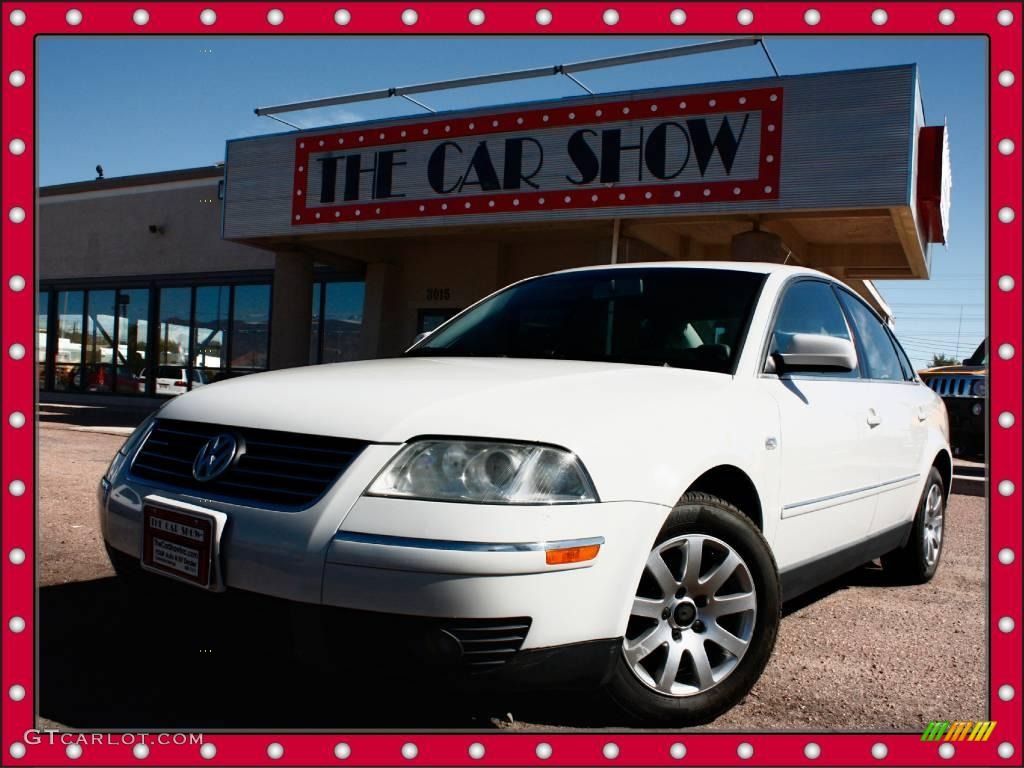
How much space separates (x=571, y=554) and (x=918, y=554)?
3140 millimetres

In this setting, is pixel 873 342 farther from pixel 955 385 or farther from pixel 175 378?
pixel 175 378

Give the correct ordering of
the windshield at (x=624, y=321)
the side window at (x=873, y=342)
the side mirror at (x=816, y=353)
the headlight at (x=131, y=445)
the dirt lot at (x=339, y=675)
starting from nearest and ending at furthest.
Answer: the dirt lot at (x=339, y=675)
the headlight at (x=131, y=445)
the side mirror at (x=816, y=353)
the windshield at (x=624, y=321)
the side window at (x=873, y=342)

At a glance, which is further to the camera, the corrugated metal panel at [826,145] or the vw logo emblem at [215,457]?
the corrugated metal panel at [826,145]

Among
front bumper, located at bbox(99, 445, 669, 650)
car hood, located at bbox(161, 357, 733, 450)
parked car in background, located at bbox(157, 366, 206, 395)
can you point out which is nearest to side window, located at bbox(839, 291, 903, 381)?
car hood, located at bbox(161, 357, 733, 450)

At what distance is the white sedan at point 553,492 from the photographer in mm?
2191

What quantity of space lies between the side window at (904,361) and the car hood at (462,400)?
2249 mm

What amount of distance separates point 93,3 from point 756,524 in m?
2.40

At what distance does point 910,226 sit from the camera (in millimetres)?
10719

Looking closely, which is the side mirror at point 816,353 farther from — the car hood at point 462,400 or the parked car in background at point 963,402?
the parked car in background at point 963,402

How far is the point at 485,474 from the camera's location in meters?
2.27

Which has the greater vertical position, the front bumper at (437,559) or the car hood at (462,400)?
the car hood at (462,400)

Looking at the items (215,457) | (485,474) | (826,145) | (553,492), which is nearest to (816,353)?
(553,492)

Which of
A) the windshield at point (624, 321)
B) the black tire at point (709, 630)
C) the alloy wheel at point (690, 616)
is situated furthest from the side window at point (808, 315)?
the alloy wheel at point (690, 616)

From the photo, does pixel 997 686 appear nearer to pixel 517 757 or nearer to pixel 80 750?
pixel 517 757
